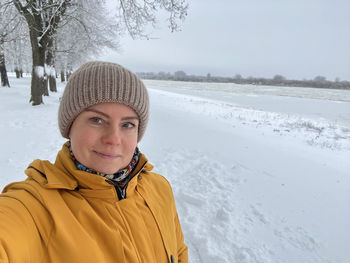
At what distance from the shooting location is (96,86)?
1.24 meters

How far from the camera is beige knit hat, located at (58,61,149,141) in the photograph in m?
1.22

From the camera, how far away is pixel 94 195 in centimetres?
112

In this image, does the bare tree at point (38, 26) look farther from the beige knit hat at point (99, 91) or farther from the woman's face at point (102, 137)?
the woman's face at point (102, 137)

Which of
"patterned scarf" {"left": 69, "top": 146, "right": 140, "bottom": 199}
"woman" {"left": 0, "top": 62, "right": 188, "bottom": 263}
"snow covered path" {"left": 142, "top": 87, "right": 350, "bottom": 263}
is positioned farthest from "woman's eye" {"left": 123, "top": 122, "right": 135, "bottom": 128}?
"snow covered path" {"left": 142, "top": 87, "right": 350, "bottom": 263}

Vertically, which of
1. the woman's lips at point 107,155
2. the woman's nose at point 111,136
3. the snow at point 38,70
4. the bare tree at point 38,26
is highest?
the bare tree at point 38,26

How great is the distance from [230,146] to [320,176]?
7.30 ft

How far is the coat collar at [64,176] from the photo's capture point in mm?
1046

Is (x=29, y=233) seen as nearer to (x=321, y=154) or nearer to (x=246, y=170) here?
(x=246, y=170)

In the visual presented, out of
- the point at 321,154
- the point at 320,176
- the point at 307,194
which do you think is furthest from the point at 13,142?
the point at 321,154

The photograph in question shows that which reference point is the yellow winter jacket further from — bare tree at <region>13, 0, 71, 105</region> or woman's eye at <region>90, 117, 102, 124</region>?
bare tree at <region>13, 0, 71, 105</region>

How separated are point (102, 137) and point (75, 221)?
17.2 inches

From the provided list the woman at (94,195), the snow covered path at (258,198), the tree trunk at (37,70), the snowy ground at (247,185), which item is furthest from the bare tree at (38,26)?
the woman at (94,195)

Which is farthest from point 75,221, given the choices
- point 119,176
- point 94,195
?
point 119,176

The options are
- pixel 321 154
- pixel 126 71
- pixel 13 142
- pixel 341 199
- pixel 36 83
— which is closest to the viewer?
pixel 126 71
